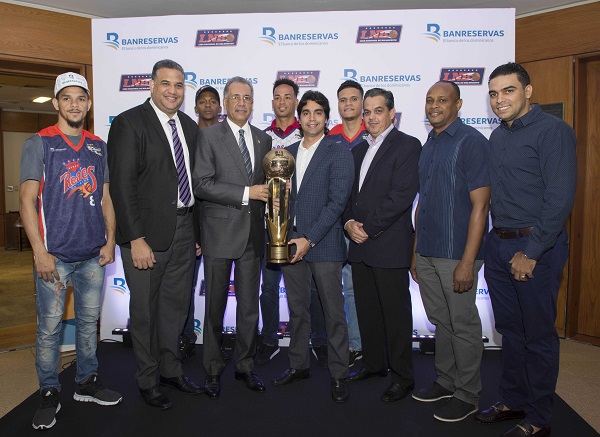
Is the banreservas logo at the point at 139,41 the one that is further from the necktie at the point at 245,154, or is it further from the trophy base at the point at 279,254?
the trophy base at the point at 279,254

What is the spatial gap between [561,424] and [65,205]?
3166 mm

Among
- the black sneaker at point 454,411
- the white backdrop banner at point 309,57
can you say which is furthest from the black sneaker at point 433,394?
the white backdrop banner at point 309,57

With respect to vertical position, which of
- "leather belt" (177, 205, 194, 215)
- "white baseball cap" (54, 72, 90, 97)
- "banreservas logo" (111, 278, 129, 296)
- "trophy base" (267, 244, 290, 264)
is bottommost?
"banreservas logo" (111, 278, 129, 296)

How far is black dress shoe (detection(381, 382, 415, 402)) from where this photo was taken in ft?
10.3

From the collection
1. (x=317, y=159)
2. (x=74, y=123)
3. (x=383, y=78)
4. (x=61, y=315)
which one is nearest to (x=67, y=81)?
(x=74, y=123)

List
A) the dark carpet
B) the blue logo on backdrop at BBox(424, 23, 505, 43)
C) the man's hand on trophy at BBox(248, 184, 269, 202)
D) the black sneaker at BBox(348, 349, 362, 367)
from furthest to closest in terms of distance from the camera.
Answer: the blue logo on backdrop at BBox(424, 23, 505, 43), the black sneaker at BBox(348, 349, 362, 367), the man's hand on trophy at BBox(248, 184, 269, 202), the dark carpet

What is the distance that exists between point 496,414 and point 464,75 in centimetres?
275

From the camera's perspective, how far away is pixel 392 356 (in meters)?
3.17

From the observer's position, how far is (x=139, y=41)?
4.41m

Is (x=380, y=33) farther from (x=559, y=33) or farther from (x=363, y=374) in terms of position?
(x=363, y=374)

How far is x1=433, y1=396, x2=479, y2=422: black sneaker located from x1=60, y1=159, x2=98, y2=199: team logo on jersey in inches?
96.7

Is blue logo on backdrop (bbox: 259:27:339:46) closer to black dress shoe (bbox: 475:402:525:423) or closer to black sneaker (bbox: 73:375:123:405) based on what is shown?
black sneaker (bbox: 73:375:123:405)

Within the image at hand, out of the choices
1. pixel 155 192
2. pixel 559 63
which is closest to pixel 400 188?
pixel 155 192

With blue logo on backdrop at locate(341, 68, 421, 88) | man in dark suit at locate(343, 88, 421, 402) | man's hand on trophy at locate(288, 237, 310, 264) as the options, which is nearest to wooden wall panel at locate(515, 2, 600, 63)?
blue logo on backdrop at locate(341, 68, 421, 88)
